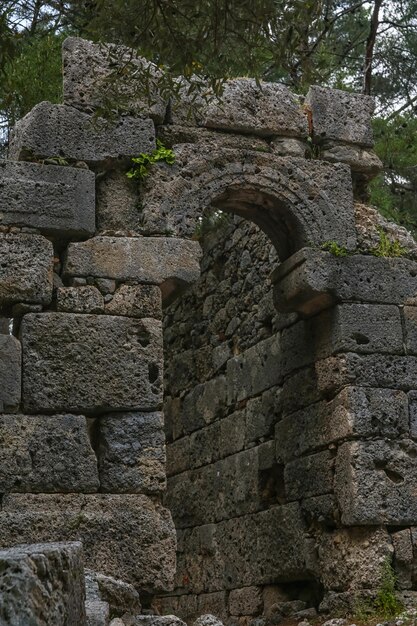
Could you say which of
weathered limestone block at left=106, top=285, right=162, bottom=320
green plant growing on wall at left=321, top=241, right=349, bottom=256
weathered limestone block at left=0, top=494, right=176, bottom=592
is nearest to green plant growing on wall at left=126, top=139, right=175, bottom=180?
weathered limestone block at left=106, top=285, right=162, bottom=320

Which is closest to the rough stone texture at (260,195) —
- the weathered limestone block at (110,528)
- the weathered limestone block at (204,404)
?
the weathered limestone block at (110,528)

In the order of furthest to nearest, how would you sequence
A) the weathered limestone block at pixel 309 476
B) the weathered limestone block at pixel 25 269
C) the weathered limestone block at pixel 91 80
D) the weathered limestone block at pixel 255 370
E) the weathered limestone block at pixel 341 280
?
the weathered limestone block at pixel 255 370, the weathered limestone block at pixel 341 280, the weathered limestone block at pixel 309 476, the weathered limestone block at pixel 91 80, the weathered limestone block at pixel 25 269

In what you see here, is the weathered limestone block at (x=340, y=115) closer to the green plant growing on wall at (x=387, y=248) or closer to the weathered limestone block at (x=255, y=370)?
the green plant growing on wall at (x=387, y=248)

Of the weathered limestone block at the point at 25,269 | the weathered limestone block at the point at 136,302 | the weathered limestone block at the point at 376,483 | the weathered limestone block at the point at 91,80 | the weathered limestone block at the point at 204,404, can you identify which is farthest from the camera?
the weathered limestone block at the point at 204,404

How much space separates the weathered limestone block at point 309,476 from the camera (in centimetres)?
860

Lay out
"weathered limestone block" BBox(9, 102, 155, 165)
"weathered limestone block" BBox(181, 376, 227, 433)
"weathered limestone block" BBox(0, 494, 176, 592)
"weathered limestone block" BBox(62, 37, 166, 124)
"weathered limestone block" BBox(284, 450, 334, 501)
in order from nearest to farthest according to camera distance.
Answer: "weathered limestone block" BBox(0, 494, 176, 592) < "weathered limestone block" BBox(9, 102, 155, 165) < "weathered limestone block" BBox(62, 37, 166, 124) < "weathered limestone block" BBox(284, 450, 334, 501) < "weathered limestone block" BBox(181, 376, 227, 433)

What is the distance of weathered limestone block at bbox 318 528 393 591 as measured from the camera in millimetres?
8102

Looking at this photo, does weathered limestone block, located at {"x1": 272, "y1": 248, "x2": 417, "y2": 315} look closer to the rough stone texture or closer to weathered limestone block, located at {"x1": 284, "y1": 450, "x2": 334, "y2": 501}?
the rough stone texture

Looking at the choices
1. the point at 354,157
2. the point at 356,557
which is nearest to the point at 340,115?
the point at 354,157

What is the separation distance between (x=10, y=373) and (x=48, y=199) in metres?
1.35

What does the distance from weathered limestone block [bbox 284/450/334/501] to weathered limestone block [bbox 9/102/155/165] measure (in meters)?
2.77

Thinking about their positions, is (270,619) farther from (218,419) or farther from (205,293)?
(205,293)

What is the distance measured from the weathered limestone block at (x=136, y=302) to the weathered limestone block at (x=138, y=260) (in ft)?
0.24

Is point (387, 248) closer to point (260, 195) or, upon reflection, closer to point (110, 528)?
point (260, 195)
